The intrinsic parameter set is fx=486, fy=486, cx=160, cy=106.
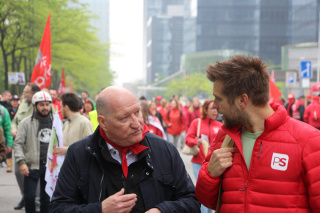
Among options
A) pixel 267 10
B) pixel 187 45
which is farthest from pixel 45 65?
pixel 187 45

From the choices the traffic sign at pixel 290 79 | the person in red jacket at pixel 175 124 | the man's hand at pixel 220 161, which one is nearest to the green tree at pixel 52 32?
the person in red jacket at pixel 175 124

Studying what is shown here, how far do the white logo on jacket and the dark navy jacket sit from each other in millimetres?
660

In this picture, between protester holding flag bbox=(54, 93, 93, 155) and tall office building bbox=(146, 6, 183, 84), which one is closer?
protester holding flag bbox=(54, 93, 93, 155)

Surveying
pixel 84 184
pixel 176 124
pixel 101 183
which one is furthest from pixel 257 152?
pixel 176 124

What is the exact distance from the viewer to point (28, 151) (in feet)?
22.8

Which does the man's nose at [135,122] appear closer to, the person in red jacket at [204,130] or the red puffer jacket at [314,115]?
the person in red jacket at [204,130]

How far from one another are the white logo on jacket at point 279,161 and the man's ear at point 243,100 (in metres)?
0.32

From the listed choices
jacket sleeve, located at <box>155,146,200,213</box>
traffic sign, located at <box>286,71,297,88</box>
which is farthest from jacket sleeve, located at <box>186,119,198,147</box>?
traffic sign, located at <box>286,71,297,88</box>

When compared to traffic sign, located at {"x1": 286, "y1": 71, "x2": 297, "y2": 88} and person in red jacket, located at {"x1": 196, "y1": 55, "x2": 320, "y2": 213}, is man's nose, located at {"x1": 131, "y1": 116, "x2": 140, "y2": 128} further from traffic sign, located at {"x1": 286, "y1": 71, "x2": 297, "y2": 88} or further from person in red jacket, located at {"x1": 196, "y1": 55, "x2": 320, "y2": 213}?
traffic sign, located at {"x1": 286, "y1": 71, "x2": 297, "y2": 88}

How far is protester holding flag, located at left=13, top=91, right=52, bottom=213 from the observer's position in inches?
271

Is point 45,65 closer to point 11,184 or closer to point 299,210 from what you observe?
point 11,184

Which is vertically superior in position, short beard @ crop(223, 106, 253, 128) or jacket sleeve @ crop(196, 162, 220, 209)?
short beard @ crop(223, 106, 253, 128)

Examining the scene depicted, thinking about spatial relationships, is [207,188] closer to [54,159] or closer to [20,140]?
[54,159]

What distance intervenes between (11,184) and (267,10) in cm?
9398
